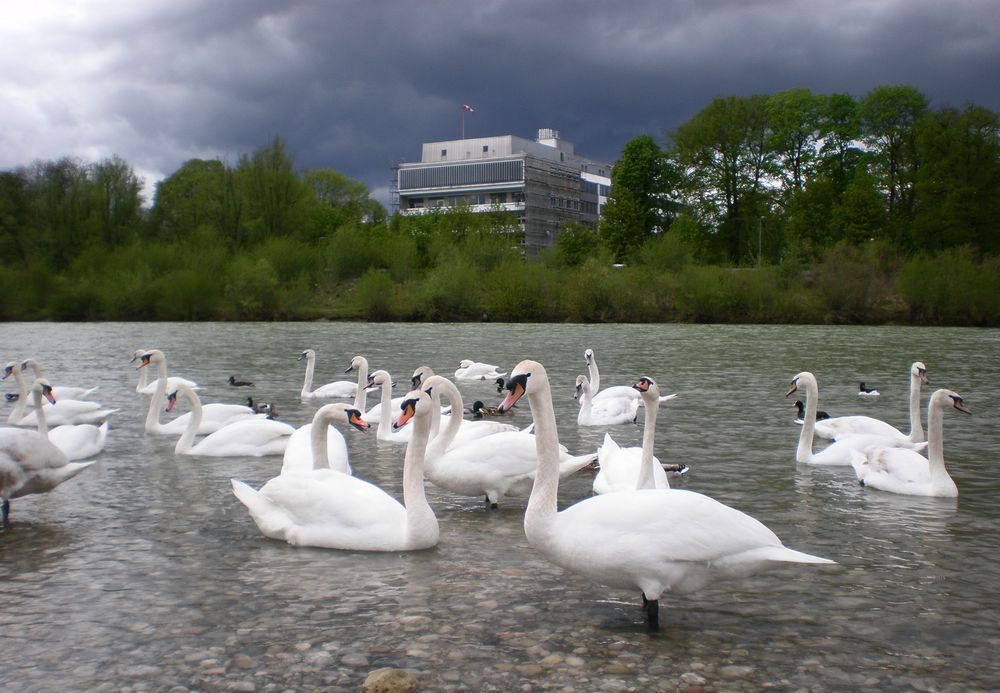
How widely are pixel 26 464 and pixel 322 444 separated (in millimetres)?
2059

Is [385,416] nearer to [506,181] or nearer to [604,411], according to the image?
[604,411]

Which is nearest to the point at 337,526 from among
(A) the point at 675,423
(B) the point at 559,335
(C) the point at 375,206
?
(A) the point at 675,423

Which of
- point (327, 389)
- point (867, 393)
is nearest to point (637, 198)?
point (867, 393)

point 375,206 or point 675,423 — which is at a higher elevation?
point 375,206

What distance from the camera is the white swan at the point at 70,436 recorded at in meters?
9.44

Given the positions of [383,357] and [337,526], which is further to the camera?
[383,357]

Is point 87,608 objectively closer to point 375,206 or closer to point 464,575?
point 464,575

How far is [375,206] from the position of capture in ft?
336

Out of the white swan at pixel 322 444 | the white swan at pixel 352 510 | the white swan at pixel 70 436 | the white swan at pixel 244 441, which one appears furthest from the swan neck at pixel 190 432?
the white swan at pixel 352 510

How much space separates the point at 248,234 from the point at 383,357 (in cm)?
4938

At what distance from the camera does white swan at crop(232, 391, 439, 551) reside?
6.30m

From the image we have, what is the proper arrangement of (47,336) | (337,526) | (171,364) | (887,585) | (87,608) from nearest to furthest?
(87,608) < (887,585) < (337,526) < (171,364) < (47,336)

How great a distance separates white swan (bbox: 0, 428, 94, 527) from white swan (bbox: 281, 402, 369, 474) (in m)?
1.59

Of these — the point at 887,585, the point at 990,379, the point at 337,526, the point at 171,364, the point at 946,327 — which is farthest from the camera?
the point at 946,327
